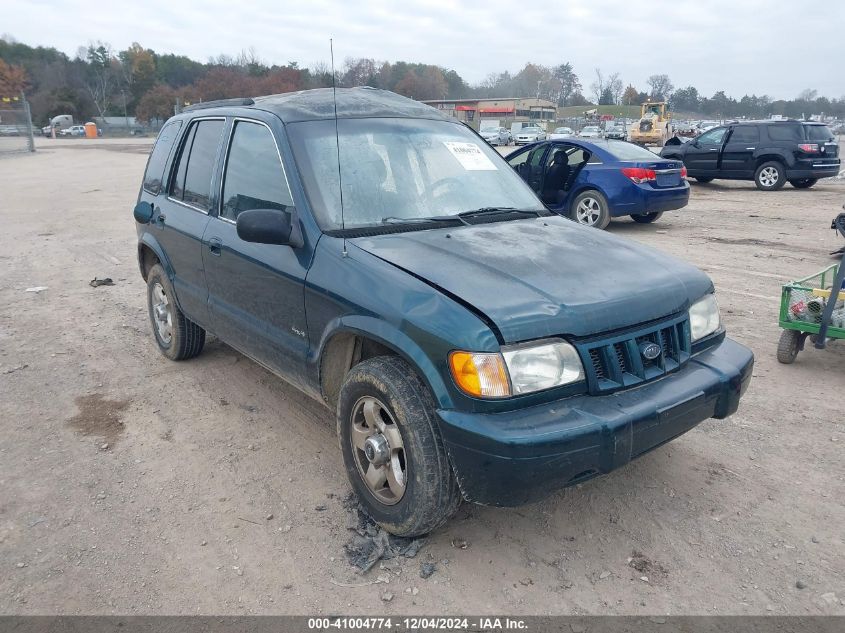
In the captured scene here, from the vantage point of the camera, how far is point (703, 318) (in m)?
3.22

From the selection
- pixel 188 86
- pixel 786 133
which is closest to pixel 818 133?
pixel 786 133

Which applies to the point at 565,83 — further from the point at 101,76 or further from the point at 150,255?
the point at 150,255

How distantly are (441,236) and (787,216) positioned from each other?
11.3 meters

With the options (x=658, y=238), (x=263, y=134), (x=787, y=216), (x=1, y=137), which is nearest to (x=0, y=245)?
(x=263, y=134)

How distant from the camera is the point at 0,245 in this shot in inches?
393

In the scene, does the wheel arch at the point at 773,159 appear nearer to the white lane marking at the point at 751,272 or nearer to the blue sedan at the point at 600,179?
the blue sedan at the point at 600,179

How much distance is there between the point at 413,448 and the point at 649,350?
3.63ft

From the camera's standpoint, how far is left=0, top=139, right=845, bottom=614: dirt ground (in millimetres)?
2666

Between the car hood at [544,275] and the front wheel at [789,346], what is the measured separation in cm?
210

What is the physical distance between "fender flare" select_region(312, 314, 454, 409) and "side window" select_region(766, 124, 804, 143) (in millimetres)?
16126

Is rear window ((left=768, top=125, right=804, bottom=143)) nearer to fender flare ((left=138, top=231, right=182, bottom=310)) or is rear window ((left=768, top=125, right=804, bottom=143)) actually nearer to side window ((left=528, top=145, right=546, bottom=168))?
side window ((left=528, top=145, right=546, bottom=168))

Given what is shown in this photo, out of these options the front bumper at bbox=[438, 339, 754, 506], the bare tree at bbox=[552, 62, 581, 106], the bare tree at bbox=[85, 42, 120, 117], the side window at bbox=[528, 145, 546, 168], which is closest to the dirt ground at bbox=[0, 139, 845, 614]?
the front bumper at bbox=[438, 339, 754, 506]

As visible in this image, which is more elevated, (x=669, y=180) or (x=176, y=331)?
(x=669, y=180)

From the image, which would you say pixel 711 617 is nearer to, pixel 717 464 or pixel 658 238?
pixel 717 464
